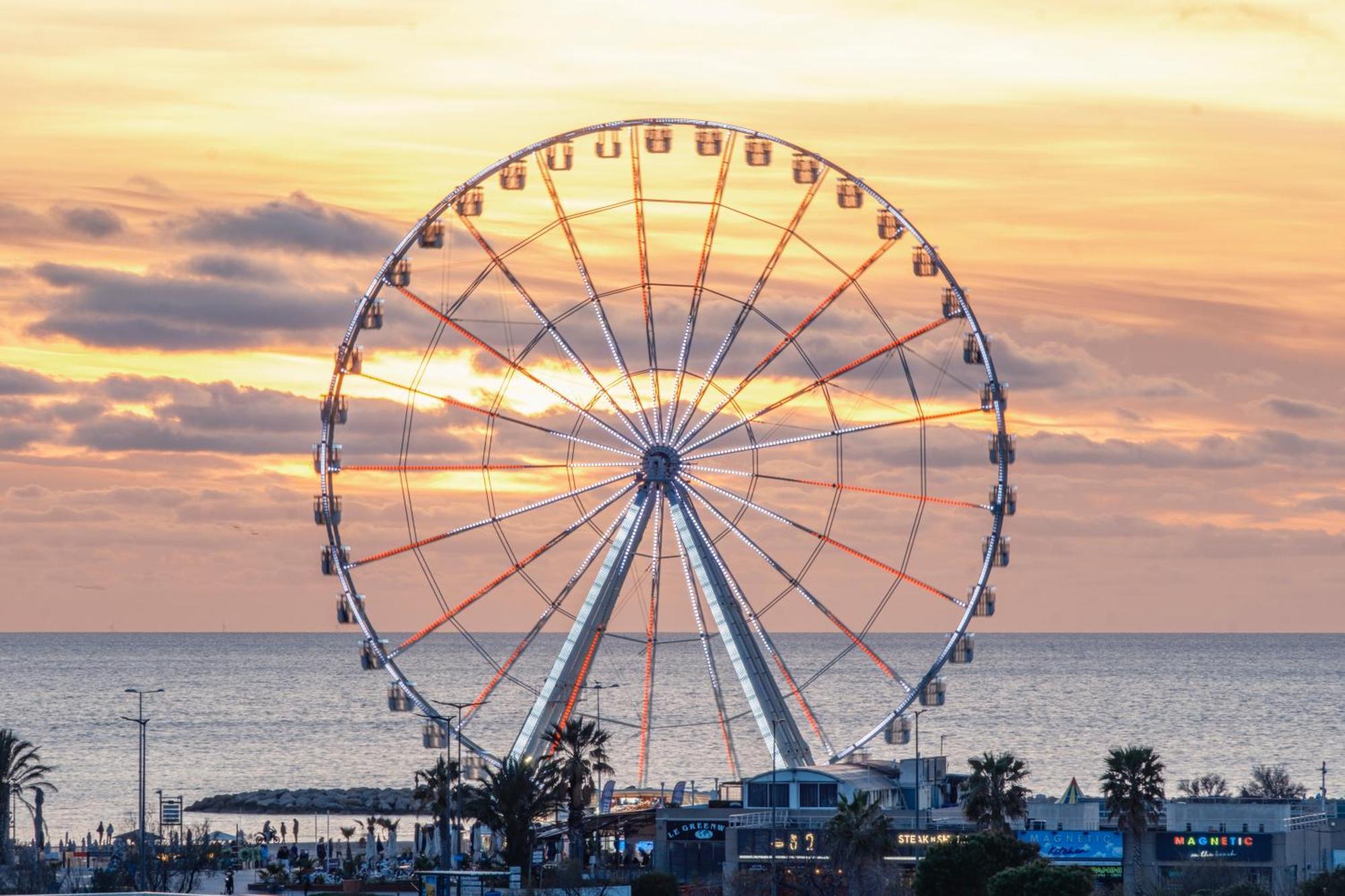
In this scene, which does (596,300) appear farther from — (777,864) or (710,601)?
(777,864)

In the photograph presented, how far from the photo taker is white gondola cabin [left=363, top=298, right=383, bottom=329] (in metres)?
83.3

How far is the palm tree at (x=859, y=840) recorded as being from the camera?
78.4 metres

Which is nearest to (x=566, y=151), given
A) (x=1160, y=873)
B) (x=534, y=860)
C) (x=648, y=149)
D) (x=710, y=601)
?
(x=648, y=149)

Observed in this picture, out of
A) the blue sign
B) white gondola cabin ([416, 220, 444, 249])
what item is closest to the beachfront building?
the blue sign

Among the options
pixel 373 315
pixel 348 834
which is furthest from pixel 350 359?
pixel 348 834

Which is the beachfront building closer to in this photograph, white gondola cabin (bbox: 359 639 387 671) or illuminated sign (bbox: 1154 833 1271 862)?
illuminated sign (bbox: 1154 833 1271 862)

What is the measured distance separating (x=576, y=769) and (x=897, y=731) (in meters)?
14.1

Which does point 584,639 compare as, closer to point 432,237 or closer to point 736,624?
point 736,624

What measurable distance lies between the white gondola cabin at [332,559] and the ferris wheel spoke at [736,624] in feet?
39.2

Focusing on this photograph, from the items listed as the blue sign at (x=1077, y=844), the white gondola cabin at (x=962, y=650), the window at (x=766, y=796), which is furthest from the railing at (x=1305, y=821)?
the window at (x=766, y=796)

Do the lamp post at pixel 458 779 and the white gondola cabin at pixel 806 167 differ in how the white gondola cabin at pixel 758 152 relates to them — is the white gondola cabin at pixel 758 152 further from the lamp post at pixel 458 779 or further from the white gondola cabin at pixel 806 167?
the lamp post at pixel 458 779

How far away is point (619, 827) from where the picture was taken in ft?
324

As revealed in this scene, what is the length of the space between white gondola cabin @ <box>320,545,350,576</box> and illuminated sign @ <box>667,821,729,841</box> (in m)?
17.5

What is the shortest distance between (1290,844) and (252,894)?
3819cm
